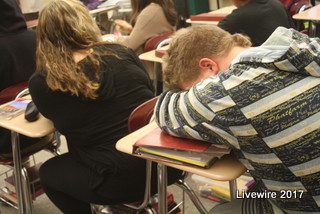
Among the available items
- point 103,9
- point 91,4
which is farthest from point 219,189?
point 91,4

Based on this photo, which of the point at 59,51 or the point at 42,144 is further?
the point at 42,144

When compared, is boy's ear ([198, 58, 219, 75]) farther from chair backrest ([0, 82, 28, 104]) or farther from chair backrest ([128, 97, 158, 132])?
chair backrest ([0, 82, 28, 104])

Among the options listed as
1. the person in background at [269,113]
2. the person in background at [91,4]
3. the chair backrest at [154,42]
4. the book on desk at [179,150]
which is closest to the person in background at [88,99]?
the book on desk at [179,150]

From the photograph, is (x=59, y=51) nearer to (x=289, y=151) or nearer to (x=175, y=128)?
(x=175, y=128)

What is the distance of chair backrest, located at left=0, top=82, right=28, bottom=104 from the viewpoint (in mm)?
2242

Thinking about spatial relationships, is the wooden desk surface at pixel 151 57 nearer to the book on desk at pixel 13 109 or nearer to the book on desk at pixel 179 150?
the book on desk at pixel 13 109

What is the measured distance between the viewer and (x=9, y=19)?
2.40 meters

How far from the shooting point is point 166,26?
11.2ft

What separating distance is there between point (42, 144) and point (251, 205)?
139cm

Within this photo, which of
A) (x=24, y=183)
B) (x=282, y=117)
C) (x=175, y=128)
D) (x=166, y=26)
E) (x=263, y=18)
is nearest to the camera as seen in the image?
(x=282, y=117)

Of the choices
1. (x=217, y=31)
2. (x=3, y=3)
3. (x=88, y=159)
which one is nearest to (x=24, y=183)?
(x=88, y=159)

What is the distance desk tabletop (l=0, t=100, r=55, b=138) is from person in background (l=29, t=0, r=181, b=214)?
56 millimetres

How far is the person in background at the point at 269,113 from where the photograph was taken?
101 centimetres

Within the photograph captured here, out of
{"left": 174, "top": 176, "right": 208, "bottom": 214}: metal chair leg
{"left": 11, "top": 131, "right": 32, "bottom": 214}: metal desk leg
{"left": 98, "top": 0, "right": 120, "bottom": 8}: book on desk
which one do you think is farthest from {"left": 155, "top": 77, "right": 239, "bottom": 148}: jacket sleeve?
{"left": 98, "top": 0, "right": 120, "bottom": 8}: book on desk
